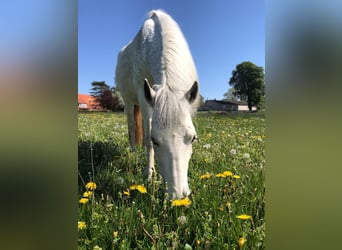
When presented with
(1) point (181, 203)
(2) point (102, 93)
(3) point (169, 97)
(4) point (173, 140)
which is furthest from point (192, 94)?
(1) point (181, 203)

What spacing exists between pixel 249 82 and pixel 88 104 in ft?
2.17

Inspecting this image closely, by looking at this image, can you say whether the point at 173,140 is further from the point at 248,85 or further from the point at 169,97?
the point at 248,85

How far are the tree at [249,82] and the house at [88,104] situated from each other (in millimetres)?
566

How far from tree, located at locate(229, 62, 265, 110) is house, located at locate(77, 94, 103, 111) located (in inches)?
22.3

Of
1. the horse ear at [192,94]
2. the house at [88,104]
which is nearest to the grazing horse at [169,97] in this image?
the horse ear at [192,94]

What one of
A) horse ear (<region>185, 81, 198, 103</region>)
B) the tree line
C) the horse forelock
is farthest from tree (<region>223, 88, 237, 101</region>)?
horse ear (<region>185, 81, 198, 103</region>)

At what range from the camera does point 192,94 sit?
64.6 inches

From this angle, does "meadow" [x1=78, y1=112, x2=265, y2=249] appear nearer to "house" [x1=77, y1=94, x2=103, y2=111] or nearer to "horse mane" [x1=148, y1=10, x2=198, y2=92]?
"house" [x1=77, y1=94, x2=103, y2=111]
